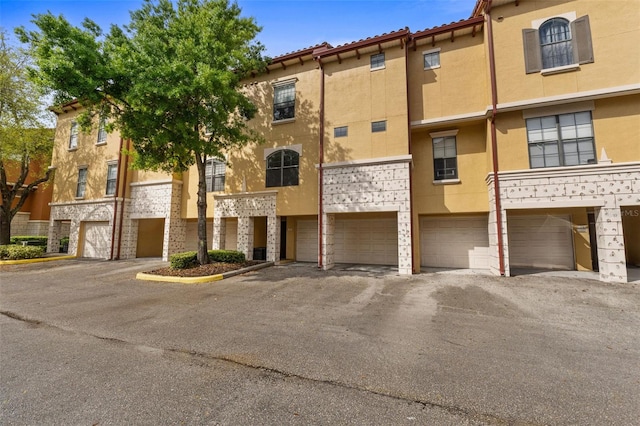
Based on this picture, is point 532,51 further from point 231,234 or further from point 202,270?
point 231,234

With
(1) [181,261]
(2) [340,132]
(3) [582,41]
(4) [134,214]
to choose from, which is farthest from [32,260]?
(3) [582,41]

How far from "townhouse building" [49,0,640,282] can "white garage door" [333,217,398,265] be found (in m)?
0.07

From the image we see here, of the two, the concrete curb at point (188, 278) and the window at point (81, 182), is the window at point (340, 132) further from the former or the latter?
the window at point (81, 182)

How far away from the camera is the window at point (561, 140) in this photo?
10000 millimetres

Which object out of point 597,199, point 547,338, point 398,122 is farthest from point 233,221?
point 597,199

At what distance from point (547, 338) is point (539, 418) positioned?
116 inches

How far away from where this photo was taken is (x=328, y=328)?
5.58 m

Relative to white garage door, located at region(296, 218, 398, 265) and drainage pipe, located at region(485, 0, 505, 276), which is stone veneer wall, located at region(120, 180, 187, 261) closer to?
white garage door, located at region(296, 218, 398, 265)

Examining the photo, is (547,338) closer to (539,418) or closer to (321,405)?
(539,418)

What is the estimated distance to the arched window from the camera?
10391 millimetres

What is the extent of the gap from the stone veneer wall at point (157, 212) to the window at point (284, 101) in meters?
7.71

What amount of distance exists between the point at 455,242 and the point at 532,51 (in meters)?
8.38

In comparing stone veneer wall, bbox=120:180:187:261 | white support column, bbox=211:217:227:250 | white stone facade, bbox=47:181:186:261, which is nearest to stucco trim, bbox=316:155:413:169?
white support column, bbox=211:217:227:250

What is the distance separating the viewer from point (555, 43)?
1056cm
